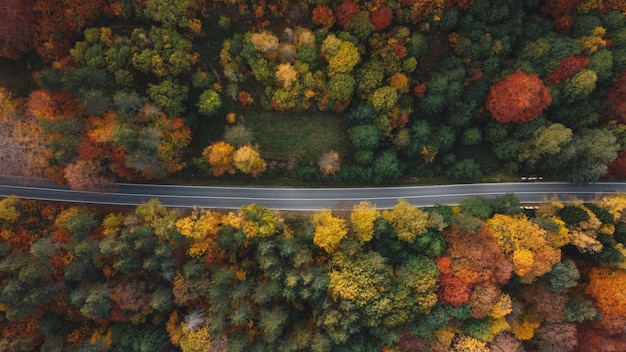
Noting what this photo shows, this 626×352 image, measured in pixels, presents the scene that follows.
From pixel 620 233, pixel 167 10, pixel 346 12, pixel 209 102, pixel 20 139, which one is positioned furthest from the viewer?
pixel 620 233

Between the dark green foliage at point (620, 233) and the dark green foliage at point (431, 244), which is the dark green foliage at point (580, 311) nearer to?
the dark green foliage at point (620, 233)

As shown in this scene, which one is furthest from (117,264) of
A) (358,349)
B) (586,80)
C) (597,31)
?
(597,31)

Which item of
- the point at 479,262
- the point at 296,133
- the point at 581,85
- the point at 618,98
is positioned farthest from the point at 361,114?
the point at 618,98

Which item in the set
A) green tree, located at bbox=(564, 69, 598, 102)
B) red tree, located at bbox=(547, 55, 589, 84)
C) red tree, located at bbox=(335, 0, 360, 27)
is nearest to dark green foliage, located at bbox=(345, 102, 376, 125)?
red tree, located at bbox=(335, 0, 360, 27)

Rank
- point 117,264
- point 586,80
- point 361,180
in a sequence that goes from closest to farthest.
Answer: point 117,264 → point 586,80 → point 361,180

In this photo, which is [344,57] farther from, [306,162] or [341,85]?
[306,162]

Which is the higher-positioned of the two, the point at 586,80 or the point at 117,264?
the point at 586,80

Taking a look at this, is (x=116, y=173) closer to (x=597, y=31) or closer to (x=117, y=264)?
(x=117, y=264)

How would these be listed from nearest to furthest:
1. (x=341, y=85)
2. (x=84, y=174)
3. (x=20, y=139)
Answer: (x=84, y=174), (x=20, y=139), (x=341, y=85)
